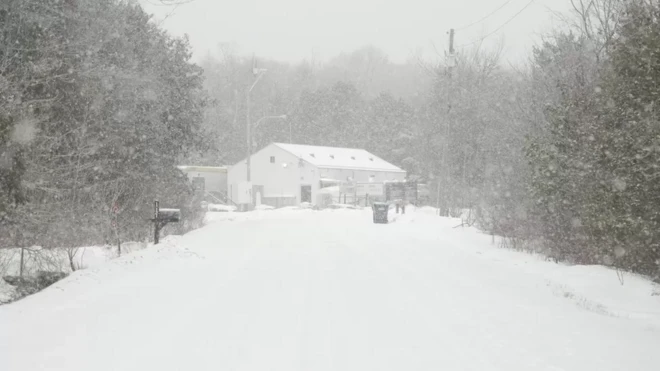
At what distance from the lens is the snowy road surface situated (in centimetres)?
515

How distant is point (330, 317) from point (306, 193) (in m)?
48.0

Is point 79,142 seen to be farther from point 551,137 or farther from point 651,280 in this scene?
point 651,280

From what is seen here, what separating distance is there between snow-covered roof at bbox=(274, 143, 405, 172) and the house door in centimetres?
238

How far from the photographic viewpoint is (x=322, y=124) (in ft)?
266

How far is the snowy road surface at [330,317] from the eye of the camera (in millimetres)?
5148

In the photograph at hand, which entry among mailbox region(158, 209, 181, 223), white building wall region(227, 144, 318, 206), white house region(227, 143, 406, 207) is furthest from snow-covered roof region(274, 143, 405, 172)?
mailbox region(158, 209, 181, 223)

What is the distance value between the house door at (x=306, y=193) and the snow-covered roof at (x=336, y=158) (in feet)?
7.79

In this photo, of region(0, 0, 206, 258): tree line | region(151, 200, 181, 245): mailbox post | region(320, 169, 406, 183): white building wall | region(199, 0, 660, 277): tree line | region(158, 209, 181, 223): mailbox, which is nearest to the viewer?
region(199, 0, 660, 277): tree line

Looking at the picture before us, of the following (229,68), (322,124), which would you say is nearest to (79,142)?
(322,124)

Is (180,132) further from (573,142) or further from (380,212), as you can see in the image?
(573,142)

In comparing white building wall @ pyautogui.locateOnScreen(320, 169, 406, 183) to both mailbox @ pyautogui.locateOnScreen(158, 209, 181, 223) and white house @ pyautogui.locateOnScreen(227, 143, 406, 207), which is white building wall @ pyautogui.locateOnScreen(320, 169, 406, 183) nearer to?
white house @ pyautogui.locateOnScreen(227, 143, 406, 207)

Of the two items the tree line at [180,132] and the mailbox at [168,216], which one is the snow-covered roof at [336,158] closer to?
the tree line at [180,132]

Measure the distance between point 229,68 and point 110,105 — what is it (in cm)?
7260

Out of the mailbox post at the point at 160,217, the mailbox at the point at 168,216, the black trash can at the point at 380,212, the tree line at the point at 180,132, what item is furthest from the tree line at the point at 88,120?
the black trash can at the point at 380,212
